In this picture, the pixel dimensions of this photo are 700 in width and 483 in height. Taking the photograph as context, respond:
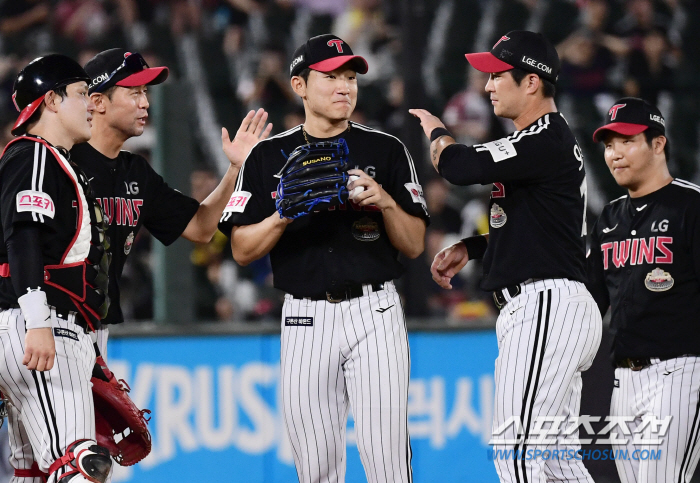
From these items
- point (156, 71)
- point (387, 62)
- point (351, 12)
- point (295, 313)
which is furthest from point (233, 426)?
point (351, 12)

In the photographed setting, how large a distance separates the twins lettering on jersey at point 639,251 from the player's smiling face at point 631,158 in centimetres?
30

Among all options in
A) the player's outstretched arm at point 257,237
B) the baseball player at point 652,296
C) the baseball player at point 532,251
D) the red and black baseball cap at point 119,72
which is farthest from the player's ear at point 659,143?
the red and black baseball cap at point 119,72

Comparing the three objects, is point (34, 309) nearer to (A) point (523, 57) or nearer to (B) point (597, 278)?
(A) point (523, 57)

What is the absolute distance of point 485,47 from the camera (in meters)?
9.65

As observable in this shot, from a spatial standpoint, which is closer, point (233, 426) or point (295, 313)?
point (295, 313)

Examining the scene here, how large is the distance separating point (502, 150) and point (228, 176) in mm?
1548

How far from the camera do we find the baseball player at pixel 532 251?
384 centimetres

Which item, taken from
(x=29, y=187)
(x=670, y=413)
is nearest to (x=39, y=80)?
(x=29, y=187)

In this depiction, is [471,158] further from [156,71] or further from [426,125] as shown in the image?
[156,71]

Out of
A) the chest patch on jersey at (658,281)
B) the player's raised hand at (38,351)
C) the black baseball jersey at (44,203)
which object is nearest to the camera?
the player's raised hand at (38,351)

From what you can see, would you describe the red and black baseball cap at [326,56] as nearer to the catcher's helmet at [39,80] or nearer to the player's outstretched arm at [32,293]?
the catcher's helmet at [39,80]

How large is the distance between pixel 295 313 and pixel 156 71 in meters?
1.43

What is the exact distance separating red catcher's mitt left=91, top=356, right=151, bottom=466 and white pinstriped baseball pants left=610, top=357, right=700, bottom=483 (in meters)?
2.29

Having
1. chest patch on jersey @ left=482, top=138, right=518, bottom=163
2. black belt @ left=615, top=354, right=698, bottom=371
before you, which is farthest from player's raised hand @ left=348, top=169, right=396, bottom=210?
black belt @ left=615, top=354, right=698, bottom=371
